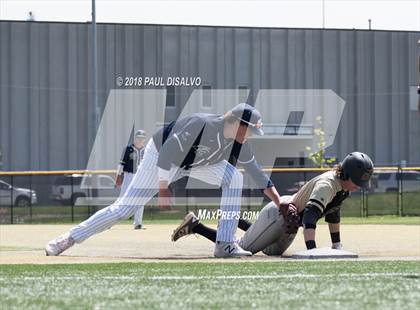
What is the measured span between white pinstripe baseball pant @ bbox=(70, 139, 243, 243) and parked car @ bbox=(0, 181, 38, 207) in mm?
13959

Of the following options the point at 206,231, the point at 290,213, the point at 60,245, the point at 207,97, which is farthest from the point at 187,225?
the point at 207,97

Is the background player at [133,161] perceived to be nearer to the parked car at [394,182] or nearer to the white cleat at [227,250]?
the white cleat at [227,250]

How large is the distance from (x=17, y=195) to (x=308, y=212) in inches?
597

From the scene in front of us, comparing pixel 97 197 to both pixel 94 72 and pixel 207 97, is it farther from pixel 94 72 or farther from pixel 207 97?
pixel 207 97

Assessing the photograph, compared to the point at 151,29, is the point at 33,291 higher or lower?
lower

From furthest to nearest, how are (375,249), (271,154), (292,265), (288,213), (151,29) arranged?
(271,154), (151,29), (375,249), (288,213), (292,265)

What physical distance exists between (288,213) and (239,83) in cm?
3214

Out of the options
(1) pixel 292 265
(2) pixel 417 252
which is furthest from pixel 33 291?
(2) pixel 417 252

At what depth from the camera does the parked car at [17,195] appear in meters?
23.6

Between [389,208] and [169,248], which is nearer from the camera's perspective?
[169,248]

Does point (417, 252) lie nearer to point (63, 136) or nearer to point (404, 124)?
point (63, 136)

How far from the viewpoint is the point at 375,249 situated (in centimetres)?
1131

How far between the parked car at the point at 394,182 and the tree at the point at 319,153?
7.50 metres

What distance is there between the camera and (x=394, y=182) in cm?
2911
